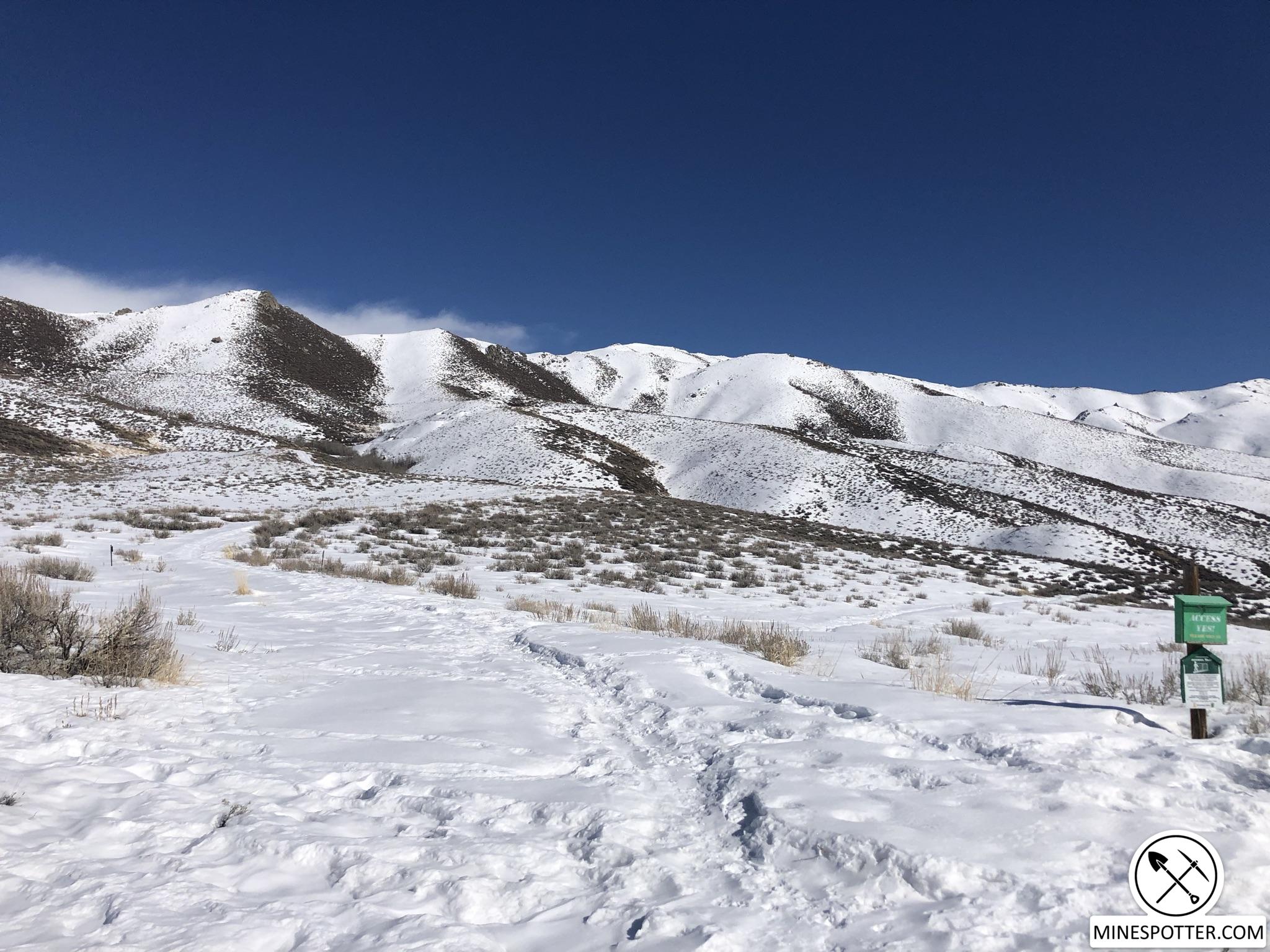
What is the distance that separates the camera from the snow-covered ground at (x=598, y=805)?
233 cm

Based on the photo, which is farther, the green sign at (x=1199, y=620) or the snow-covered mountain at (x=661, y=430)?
the snow-covered mountain at (x=661, y=430)

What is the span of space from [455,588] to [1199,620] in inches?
408

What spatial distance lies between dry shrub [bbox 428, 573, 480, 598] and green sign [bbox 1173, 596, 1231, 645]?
9.65 m

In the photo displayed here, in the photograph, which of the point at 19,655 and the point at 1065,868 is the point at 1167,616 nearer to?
the point at 1065,868

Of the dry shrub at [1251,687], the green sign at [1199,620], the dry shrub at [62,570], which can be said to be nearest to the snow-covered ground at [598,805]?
the green sign at [1199,620]

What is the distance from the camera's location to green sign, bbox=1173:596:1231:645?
3.26 m

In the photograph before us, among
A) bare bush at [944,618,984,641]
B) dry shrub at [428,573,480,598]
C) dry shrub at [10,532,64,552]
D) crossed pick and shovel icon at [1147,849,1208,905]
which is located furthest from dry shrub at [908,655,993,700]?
dry shrub at [10,532,64,552]

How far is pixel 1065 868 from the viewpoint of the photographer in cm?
244

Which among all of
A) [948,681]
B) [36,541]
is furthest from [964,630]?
[36,541]

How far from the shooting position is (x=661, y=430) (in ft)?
197

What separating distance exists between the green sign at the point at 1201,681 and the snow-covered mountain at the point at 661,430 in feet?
60.1

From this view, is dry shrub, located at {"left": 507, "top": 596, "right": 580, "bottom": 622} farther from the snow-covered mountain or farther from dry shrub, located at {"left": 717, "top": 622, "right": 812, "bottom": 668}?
the snow-covered mountain

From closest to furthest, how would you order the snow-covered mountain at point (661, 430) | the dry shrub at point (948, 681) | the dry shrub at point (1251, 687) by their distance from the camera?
the dry shrub at point (1251, 687), the dry shrub at point (948, 681), the snow-covered mountain at point (661, 430)

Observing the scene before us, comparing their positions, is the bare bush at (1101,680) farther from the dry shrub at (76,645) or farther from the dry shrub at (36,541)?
the dry shrub at (36,541)
